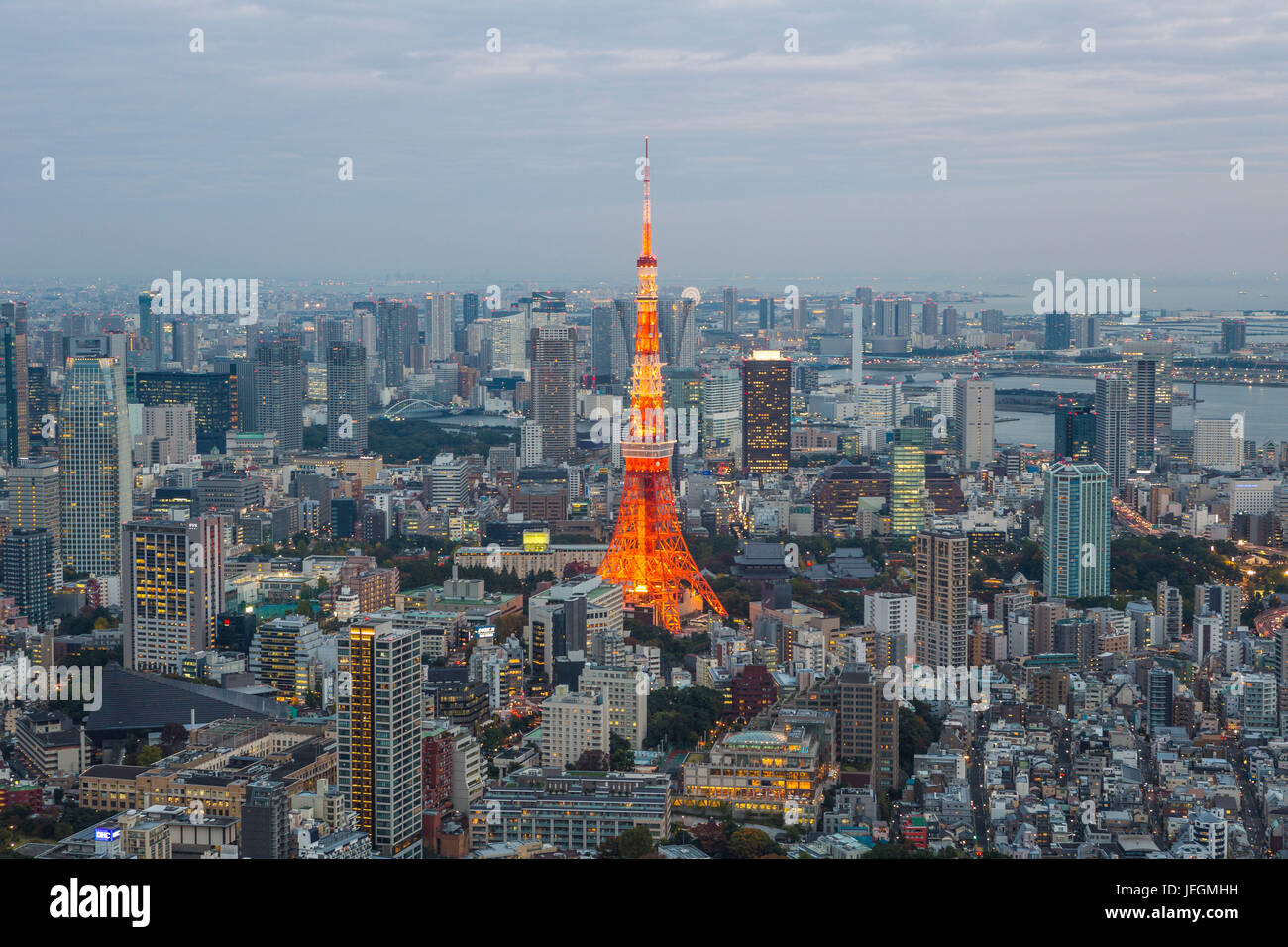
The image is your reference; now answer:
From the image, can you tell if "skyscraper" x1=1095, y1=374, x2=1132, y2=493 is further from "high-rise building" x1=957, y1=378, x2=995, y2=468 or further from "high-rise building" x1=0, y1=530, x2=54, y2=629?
"high-rise building" x1=0, y1=530, x2=54, y2=629

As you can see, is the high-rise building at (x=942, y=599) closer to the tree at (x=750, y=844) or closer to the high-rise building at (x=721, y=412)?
the tree at (x=750, y=844)

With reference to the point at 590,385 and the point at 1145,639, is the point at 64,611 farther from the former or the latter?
the point at 590,385

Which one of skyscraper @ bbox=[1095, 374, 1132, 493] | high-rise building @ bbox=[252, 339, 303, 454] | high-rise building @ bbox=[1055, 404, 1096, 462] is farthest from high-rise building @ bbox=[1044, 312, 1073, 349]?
high-rise building @ bbox=[252, 339, 303, 454]

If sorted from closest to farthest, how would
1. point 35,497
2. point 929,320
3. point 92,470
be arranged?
point 35,497
point 92,470
point 929,320

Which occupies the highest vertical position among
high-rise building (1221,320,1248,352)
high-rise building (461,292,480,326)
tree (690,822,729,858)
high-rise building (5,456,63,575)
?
high-rise building (461,292,480,326)

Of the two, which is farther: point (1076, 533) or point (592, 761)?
point (1076, 533)

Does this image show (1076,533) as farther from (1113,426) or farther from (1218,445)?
(1218,445)

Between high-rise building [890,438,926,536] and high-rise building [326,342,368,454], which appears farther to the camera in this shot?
high-rise building [326,342,368,454]

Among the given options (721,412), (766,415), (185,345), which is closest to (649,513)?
(766,415)
